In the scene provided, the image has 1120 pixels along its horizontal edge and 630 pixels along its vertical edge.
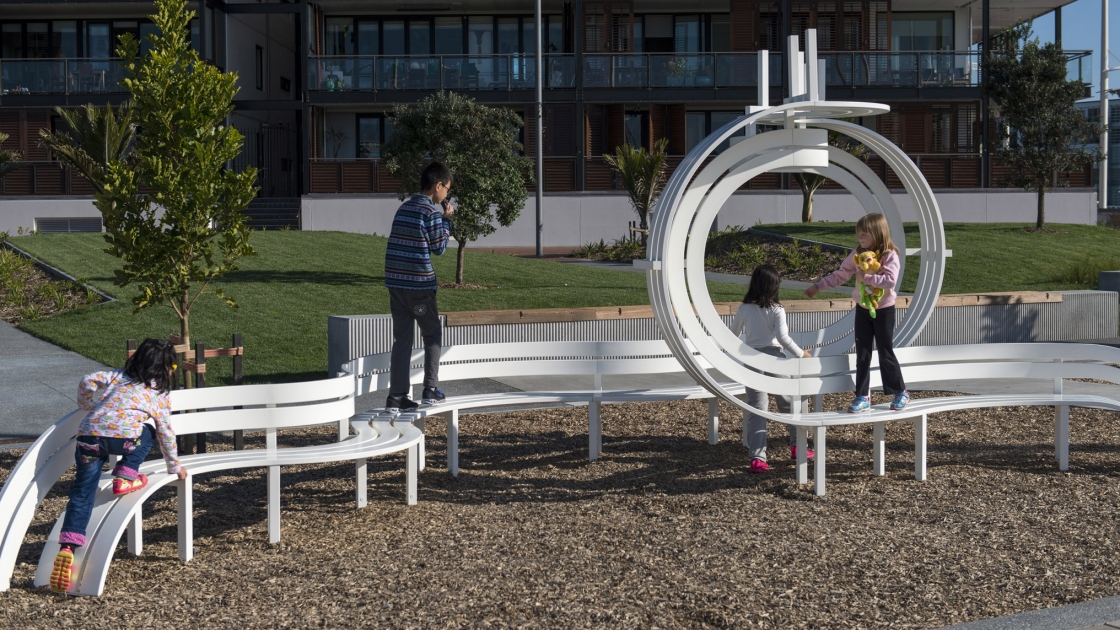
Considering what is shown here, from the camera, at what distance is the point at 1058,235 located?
84.8ft

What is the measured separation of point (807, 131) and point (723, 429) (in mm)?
2756

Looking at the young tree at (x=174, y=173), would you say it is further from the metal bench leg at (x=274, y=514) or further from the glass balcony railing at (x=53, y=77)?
the glass balcony railing at (x=53, y=77)

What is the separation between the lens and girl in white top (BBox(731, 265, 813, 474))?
24.2 feet

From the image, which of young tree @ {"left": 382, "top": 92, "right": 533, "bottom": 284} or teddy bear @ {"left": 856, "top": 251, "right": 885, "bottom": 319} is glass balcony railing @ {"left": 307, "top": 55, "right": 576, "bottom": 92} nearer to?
young tree @ {"left": 382, "top": 92, "right": 533, "bottom": 284}

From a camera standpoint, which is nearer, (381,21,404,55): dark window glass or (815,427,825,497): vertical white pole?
(815,427,825,497): vertical white pole

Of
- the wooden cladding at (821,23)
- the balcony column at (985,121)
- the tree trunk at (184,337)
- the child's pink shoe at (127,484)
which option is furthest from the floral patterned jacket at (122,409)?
the wooden cladding at (821,23)

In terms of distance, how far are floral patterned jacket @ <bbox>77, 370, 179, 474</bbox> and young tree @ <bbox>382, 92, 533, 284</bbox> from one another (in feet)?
40.7

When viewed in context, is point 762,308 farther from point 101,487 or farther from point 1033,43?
point 1033,43

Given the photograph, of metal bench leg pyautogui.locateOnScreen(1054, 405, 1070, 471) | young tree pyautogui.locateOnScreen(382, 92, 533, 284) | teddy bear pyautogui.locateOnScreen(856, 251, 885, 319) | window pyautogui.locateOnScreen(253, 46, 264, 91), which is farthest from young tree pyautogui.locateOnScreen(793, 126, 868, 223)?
teddy bear pyautogui.locateOnScreen(856, 251, 885, 319)

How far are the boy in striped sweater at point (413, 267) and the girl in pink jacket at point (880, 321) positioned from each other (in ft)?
8.32

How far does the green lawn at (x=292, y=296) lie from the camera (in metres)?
13.4

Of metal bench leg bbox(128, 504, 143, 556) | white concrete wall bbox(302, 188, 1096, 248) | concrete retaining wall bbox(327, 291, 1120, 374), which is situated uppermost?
white concrete wall bbox(302, 188, 1096, 248)

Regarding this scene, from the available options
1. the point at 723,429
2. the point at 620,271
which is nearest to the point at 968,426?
the point at 723,429

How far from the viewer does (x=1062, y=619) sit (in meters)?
4.62
